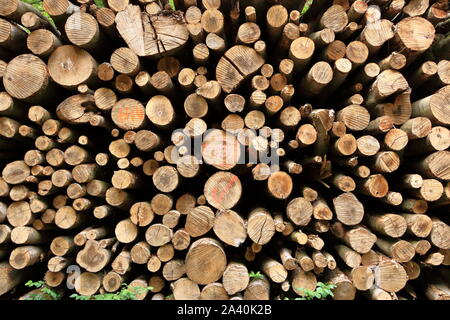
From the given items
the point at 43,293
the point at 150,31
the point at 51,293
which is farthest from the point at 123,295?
the point at 150,31

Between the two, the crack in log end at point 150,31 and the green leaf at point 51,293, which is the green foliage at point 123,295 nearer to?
the green leaf at point 51,293

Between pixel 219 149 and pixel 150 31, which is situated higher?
pixel 150 31

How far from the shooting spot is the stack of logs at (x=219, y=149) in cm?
242

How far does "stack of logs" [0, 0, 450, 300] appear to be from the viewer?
2422 millimetres

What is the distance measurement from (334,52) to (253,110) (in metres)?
0.73

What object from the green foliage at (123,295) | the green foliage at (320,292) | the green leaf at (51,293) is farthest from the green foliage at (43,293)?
the green foliage at (320,292)

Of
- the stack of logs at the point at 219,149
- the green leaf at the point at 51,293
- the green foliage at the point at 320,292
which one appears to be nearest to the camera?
the green foliage at the point at 320,292

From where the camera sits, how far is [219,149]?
239 centimetres

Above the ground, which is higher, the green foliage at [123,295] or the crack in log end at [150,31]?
the crack in log end at [150,31]

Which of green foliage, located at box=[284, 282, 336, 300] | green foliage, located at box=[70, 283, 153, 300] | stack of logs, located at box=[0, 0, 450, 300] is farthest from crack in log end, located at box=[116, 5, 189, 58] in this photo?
green foliage, located at box=[284, 282, 336, 300]

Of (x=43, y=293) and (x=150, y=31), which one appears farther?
(x=43, y=293)

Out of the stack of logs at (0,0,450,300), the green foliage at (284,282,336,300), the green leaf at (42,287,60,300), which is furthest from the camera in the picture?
the green leaf at (42,287,60,300)

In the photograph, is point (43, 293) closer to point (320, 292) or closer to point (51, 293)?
point (51, 293)

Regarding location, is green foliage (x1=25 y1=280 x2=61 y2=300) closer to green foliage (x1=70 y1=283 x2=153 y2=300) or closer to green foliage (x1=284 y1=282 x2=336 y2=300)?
green foliage (x1=70 y1=283 x2=153 y2=300)
